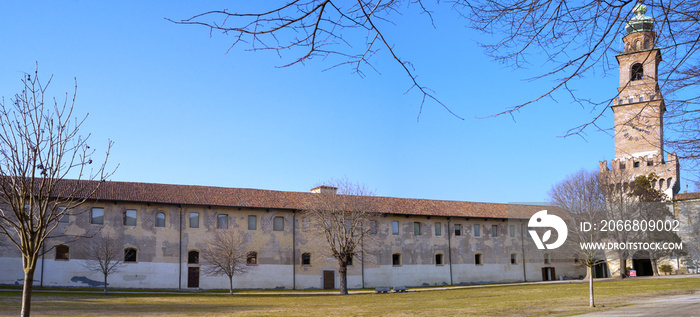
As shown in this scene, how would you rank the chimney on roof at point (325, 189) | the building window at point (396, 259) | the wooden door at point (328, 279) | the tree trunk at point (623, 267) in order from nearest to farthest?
the wooden door at point (328, 279) → the chimney on roof at point (325, 189) → the tree trunk at point (623, 267) → the building window at point (396, 259)

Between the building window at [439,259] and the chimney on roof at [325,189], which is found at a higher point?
the chimney on roof at [325,189]

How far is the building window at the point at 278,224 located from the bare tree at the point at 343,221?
209 cm

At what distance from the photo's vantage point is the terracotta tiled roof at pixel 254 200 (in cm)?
4244

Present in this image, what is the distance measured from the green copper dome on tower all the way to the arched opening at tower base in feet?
170

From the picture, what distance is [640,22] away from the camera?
216 inches

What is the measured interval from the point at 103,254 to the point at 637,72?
1505 inches

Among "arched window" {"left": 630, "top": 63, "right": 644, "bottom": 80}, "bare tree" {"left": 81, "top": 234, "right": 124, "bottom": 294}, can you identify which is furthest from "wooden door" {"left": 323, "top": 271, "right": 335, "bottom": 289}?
"arched window" {"left": 630, "top": 63, "right": 644, "bottom": 80}

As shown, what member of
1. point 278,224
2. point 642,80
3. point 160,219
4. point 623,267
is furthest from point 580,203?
point 642,80

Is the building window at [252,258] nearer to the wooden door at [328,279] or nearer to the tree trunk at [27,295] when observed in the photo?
the wooden door at [328,279]

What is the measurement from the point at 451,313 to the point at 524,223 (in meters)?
38.5

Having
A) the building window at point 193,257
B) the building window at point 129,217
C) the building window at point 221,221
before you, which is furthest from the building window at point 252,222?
the building window at point 129,217

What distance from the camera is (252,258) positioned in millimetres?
44375

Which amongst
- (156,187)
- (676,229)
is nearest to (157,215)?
(156,187)

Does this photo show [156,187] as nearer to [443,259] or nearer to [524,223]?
[443,259]
